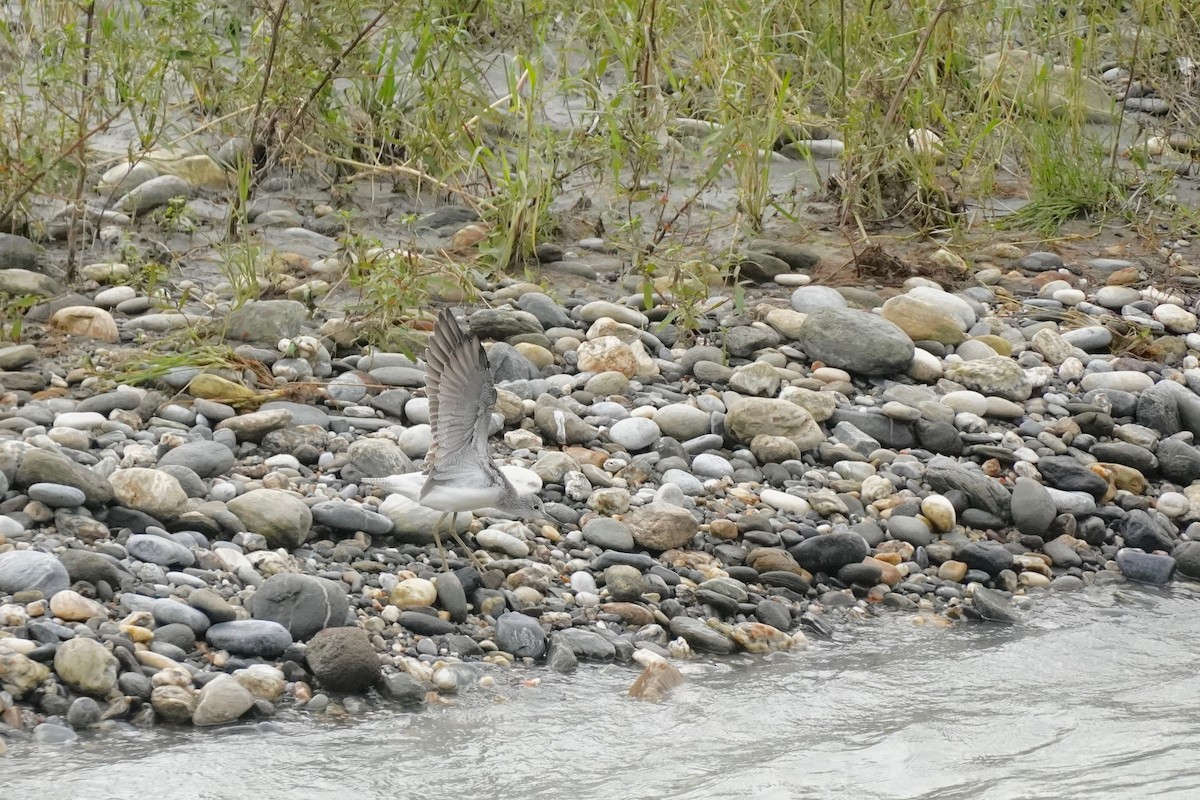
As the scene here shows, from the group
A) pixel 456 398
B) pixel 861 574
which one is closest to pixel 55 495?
pixel 456 398

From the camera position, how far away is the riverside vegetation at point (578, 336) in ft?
13.6

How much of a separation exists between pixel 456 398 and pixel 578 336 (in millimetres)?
1833

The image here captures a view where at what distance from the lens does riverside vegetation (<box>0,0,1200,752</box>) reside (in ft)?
13.6

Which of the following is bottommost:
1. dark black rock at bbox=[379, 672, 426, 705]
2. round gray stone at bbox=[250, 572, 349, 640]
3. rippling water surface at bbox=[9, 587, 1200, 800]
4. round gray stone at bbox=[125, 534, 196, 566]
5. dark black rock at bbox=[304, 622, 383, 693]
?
rippling water surface at bbox=[9, 587, 1200, 800]

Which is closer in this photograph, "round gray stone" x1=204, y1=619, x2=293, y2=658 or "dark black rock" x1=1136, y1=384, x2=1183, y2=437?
"round gray stone" x1=204, y1=619, x2=293, y2=658

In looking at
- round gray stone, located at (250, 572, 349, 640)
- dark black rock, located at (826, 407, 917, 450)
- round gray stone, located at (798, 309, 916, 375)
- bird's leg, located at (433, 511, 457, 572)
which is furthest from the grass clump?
round gray stone, located at (250, 572, 349, 640)

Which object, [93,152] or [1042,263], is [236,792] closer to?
[93,152]

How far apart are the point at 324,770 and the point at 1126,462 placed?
3.50 m

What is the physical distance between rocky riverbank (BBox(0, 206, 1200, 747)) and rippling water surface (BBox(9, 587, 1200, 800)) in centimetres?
14

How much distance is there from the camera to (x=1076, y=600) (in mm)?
4844

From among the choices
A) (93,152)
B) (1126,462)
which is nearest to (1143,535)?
(1126,462)

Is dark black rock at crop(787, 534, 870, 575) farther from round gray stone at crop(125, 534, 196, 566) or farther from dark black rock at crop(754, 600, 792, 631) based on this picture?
round gray stone at crop(125, 534, 196, 566)

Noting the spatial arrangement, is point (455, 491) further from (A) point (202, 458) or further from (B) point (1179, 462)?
(B) point (1179, 462)

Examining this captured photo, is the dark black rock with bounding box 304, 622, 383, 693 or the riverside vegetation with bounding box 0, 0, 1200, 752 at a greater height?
the riverside vegetation with bounding box 0, 0, 1200, 752
